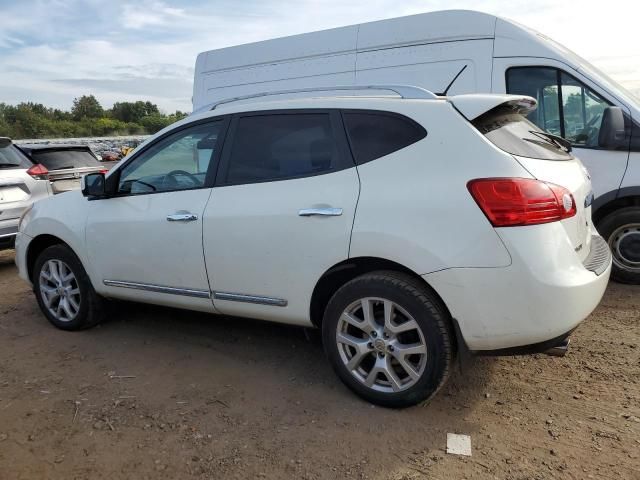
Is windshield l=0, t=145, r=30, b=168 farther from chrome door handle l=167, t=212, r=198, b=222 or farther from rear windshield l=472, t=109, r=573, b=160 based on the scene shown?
rear windshield l=472, t=109, r=573, b=160

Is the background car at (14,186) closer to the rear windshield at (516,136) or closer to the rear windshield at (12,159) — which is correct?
the rear windshield at (12,159)

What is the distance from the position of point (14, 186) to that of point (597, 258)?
6550mm

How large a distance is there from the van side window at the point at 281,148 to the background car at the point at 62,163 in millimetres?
5070

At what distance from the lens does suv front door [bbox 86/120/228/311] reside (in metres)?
3.60

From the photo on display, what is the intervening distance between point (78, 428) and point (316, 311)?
145 cm

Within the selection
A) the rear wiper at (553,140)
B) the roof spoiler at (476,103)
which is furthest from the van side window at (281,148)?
the rear wiper at (553,140)

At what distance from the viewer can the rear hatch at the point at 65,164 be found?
26.1 ft

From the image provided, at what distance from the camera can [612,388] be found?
317 cm

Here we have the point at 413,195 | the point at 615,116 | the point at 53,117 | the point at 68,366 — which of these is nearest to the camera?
the point at 413,195

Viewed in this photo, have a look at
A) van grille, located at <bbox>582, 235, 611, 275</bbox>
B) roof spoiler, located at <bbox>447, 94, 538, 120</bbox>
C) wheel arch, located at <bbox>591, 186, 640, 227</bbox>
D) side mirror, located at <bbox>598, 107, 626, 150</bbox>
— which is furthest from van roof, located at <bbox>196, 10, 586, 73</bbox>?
roof spoiler, located at <bbox>447, 94, 538, 120</bbox>

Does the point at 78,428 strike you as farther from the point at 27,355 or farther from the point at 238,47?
the point at 238,47

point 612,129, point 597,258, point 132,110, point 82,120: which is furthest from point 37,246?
point 132,110

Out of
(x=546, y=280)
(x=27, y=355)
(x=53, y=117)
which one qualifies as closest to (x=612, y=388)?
(x=546, y=280)

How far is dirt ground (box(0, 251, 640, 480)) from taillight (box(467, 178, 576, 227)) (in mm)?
1095
